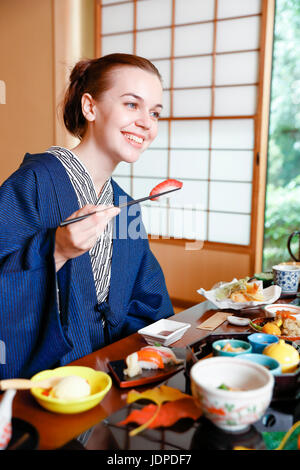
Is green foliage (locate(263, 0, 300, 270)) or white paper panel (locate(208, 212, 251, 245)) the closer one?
white paper panel (locate(208, 212, 251, 245))

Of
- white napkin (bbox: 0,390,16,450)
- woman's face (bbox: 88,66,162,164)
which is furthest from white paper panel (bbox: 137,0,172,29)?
white napkin (bbox: 0,390,16,450)

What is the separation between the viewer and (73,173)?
5.78 ft

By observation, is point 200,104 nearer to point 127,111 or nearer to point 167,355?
point 127,111

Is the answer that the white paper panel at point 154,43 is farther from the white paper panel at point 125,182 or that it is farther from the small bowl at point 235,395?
the small bowl at point 235,395

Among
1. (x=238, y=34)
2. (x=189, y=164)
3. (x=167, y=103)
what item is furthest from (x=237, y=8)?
(x=189, y=164)

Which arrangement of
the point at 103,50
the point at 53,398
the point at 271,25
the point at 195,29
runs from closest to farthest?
the point at 53,398, the point at 271,25, the point at 195,29, the point at 103,50

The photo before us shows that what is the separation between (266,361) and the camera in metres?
1.03

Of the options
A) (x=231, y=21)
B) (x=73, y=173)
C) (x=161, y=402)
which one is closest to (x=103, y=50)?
(x=231, y=21)

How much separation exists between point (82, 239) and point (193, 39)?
3.93 meters

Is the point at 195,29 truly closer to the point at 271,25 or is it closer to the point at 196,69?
the point at 196,69

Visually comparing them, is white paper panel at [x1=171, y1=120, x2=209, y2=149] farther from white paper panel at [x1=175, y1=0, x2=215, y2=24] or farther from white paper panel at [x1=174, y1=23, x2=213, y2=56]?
white paper panel at [x1=175, y1=0, x2=215, y2=24]

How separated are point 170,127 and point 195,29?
3.24 ft

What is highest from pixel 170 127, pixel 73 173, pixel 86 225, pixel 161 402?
pixel 170 127

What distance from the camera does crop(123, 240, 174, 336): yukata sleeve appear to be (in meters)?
1.87
